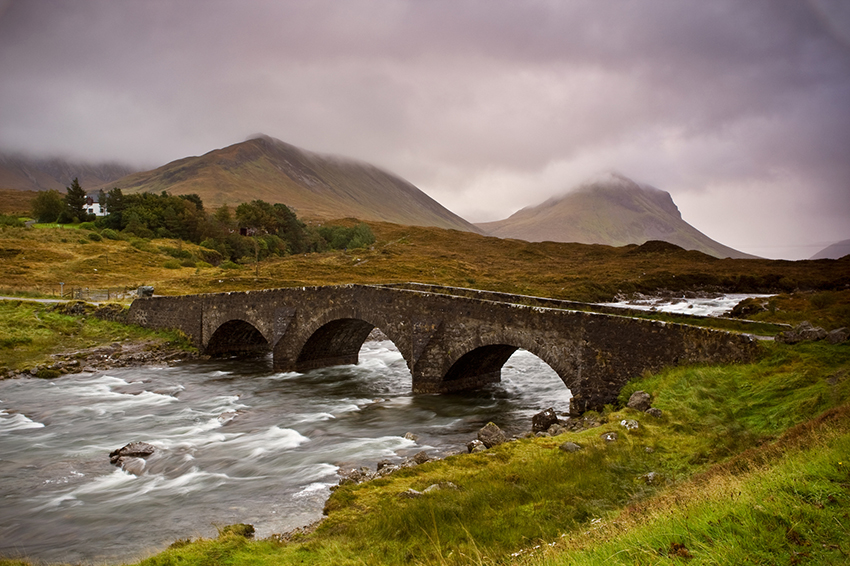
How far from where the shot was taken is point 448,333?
801 inches

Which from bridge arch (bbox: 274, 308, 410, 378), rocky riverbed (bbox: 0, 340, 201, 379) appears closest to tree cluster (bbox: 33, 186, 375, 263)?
rocky riverbed (bbox: 0, 340, 201, 379)

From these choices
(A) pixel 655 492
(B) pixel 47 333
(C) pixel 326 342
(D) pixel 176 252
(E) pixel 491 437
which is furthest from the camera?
(D) pixel 176 252

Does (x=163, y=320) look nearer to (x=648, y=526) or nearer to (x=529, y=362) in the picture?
(x=529, y=362)

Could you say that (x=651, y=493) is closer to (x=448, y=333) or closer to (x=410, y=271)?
(x=448, y=333)

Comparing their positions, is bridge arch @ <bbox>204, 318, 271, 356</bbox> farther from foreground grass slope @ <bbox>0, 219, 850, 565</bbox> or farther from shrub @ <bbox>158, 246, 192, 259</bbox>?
shrub @ <bbox>158, 246, 192, 259</bbox>

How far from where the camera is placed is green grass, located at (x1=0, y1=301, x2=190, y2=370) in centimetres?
2814

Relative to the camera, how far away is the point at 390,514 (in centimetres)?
895

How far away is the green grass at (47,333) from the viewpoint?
28.1 meters

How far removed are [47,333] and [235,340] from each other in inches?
419

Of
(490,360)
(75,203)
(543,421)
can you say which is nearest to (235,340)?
(490,360)

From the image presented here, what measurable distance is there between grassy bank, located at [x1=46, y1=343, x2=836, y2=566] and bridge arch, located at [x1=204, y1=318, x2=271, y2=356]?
858 inches

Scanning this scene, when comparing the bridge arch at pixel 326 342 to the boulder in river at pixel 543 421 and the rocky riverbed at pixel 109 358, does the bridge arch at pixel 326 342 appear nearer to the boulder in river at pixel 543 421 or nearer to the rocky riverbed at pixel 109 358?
the rocky riverbed at pixel 109 358

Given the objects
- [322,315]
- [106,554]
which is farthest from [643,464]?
[322,315]

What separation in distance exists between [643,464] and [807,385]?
3.76 metres
